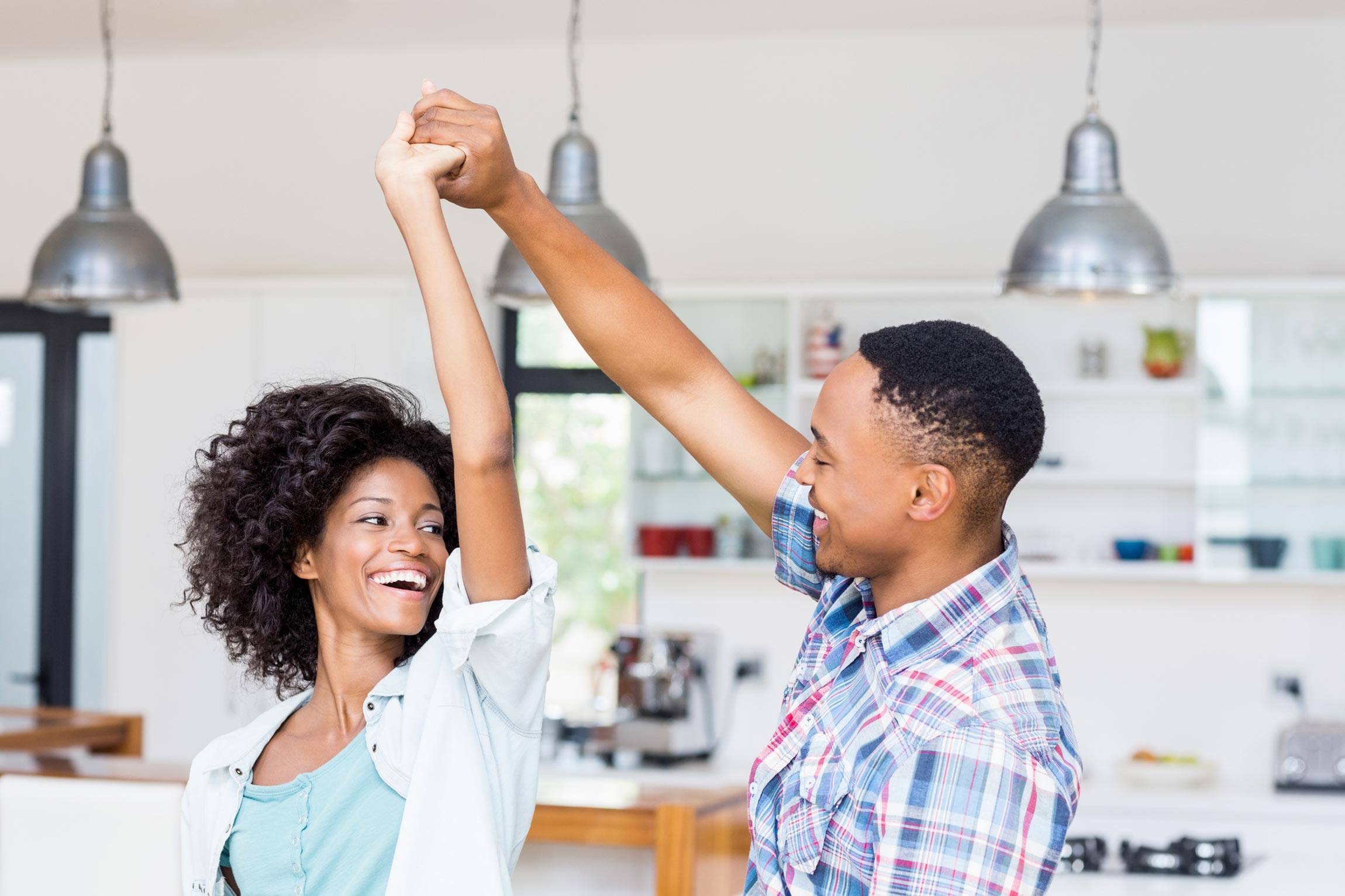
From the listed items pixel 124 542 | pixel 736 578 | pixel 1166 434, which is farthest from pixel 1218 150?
pixel 124 542

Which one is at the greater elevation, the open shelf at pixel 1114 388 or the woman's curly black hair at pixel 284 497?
the open shelf at pixel 1114 388

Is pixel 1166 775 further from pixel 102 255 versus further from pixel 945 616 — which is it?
pixel 945 616

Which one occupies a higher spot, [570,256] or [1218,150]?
[1218,150]

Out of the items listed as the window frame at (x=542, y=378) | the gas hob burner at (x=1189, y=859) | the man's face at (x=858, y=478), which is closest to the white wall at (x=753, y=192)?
the window frame at (x=542, y=378)

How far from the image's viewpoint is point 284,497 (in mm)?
1589

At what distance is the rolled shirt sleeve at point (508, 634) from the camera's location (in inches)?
50.5

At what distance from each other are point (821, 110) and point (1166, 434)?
1551mm

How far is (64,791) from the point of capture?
6.32ft

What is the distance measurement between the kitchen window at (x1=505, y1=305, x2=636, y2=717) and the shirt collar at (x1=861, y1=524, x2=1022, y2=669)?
408 centimetres

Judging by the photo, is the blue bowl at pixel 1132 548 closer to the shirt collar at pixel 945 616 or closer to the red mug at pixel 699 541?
the red mug at pixel 699 541

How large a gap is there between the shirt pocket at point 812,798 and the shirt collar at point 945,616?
0.29 feet

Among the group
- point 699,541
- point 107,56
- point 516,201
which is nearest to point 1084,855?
point 699,541

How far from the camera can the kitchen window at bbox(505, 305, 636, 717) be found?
5254 mm

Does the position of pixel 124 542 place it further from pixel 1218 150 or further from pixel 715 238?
pixel 1218 150
